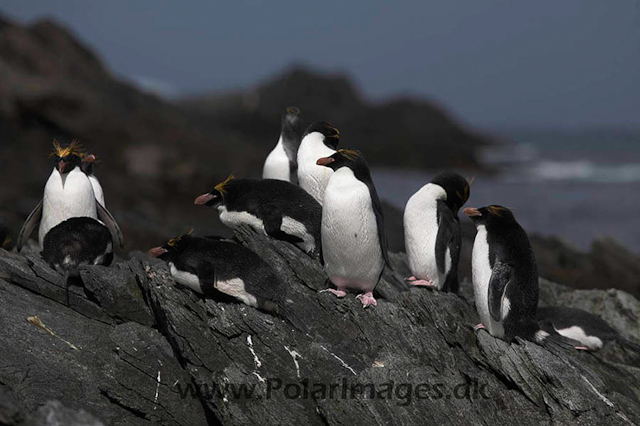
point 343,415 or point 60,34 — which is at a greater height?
point 60,34

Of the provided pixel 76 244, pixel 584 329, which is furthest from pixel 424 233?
pixel 76 244

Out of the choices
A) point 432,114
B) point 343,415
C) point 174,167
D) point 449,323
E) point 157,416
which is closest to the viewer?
point 343,415

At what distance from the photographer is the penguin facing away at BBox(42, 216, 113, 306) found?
7.11 m

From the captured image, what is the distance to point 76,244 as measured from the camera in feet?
24.0

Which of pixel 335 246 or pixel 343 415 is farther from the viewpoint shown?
pixel 335 246

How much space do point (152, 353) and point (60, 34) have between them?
107 feet

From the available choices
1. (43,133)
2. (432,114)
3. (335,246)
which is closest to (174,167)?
(43,133)

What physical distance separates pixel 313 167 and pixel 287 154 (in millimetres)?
1434

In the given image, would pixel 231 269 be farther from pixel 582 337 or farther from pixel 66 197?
pixel 582 337

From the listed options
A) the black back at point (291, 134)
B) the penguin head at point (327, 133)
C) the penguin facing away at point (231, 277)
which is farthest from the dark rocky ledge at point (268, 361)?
the black back at point (291, 134)

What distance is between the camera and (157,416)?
19.5 feet

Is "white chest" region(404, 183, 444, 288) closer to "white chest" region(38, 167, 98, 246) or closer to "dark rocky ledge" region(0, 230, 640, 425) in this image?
"dark rocky ledge" region(0, 230, 640, 425)

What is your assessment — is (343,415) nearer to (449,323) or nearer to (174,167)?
(449,323)

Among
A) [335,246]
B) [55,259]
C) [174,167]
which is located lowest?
[174,167]
